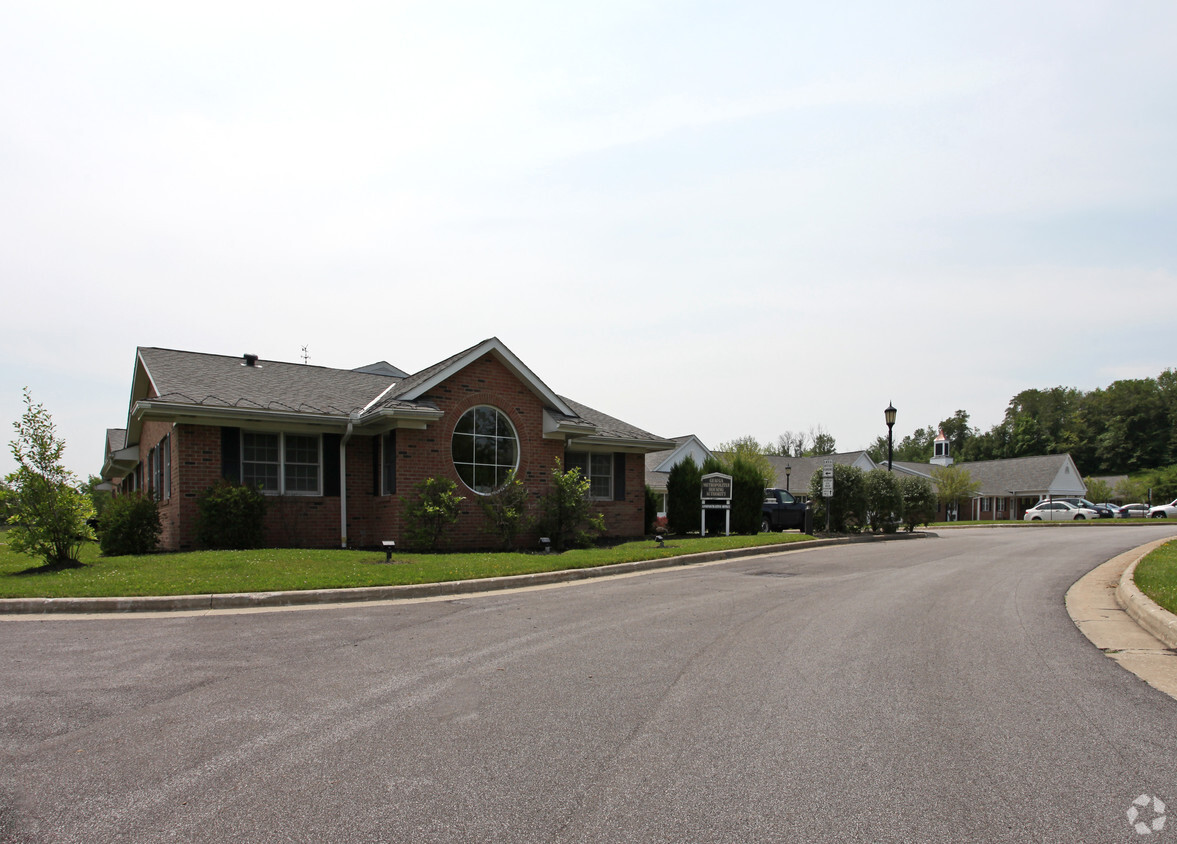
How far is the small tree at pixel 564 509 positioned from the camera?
18266mm

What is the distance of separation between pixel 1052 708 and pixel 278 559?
38.6 ft

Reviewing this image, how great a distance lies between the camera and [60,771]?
4.29 meters

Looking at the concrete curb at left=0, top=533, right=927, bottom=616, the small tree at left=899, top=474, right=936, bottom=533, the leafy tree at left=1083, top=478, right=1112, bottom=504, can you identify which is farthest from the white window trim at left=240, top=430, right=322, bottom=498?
the leafy tree at left=1083, top=478, right=1112, bottom=504

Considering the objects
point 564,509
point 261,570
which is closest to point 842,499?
point 564,509

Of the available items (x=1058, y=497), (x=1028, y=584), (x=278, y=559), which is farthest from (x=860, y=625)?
(x=1058, y=497)

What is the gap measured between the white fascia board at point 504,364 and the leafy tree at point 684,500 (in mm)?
5609

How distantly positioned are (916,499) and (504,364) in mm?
16697

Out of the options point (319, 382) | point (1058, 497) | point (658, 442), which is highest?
point (319, 382)

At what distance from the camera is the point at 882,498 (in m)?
26.0

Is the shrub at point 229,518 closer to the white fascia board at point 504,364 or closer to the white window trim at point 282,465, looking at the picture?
the white window trim at point 282,465

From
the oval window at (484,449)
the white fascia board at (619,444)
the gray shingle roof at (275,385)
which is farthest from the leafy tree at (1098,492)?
the oval window at (484,449)

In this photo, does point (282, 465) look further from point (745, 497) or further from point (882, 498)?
point (882, 498)

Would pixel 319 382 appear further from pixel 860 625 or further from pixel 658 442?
pixel 860 625

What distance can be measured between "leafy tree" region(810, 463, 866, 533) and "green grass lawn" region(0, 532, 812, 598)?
34.8 ft
